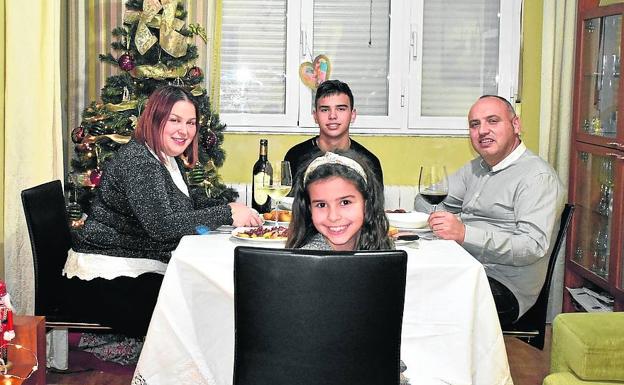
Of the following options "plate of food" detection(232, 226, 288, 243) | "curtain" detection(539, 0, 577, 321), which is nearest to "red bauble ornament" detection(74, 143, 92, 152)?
"plate of food" detection(232, 226, 288, 243)

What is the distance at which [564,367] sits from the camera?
9.13 ft

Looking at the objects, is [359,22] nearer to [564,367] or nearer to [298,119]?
[298,119]

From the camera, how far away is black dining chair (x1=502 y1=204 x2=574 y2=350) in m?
3.25

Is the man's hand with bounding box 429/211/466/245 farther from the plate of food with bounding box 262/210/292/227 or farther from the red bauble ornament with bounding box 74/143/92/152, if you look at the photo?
the red bauble ornament with bounding box 74/143/92/152

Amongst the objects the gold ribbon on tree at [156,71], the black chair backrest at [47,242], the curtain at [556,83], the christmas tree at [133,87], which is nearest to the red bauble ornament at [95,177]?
the christmas tree at [133,87]

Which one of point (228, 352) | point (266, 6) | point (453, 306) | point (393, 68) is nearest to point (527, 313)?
point (453, 306)

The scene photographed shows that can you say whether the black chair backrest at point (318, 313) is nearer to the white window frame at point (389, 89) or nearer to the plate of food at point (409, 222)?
the plate of food at point (409, 222)

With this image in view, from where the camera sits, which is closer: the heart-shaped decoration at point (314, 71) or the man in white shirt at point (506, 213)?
the man in white shirt at point (506, 213)

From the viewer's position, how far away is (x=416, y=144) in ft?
16.7

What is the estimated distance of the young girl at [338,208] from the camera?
7.77ft

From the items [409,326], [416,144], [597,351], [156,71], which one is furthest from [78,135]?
[597,351]

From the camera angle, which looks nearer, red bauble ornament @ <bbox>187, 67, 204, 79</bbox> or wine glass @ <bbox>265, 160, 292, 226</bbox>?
wine glass @ <bbox>265, 160, 292, 226</bbox>

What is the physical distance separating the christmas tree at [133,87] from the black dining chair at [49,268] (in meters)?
0.98

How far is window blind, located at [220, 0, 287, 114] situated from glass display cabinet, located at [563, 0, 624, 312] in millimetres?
1617
